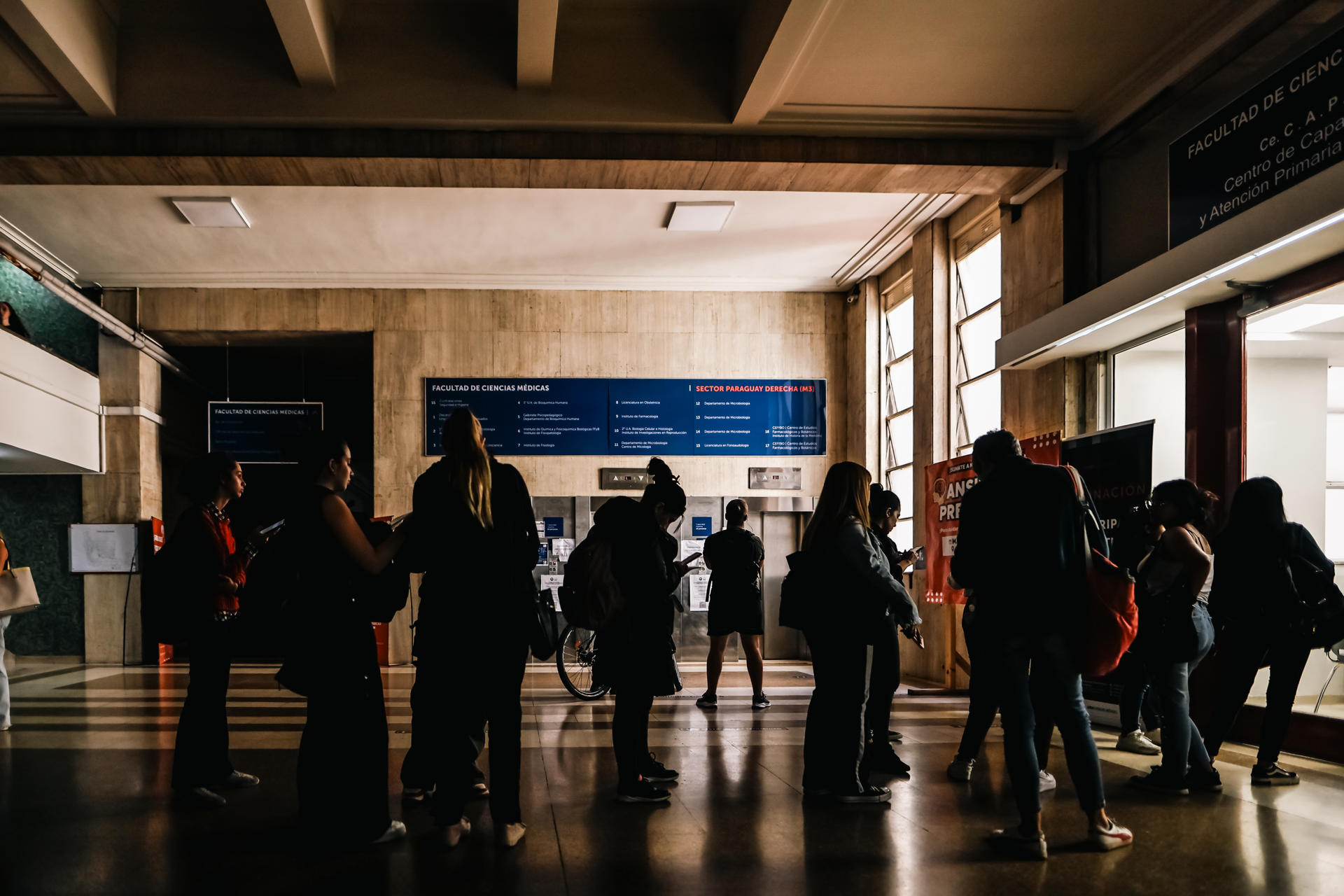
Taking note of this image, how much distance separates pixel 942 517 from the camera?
28.2ft

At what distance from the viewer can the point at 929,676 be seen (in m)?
10.0

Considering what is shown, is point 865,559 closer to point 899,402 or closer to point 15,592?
point 15,592

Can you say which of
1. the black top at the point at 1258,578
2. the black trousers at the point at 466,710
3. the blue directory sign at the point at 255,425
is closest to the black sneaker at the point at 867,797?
the black trousers at the point at 466,710

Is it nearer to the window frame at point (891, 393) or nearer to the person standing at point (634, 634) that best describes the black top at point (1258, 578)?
the person standing at point (634, 634)

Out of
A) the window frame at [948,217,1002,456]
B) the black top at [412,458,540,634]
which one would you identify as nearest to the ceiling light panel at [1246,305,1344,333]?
the window frame at [948,217,1002,456]

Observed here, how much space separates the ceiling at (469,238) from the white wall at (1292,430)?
3.78 metres

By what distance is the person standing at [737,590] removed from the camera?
299 inches

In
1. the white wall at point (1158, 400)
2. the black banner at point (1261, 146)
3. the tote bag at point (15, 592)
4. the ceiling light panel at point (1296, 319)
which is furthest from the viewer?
the white wall at point (1158, 400)

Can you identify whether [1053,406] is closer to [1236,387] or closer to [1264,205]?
[1236,387]

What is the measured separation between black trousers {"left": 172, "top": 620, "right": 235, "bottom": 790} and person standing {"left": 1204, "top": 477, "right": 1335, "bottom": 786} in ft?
14.2

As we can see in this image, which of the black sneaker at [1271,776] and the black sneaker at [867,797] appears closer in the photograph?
the black sneaker at [867,797]

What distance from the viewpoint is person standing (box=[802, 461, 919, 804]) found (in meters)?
4.17

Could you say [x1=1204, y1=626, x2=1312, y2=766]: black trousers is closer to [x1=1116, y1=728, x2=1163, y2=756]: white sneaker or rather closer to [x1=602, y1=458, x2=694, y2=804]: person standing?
[x1=1116, y1=728, x2=1163, y2=756]: white sneaker

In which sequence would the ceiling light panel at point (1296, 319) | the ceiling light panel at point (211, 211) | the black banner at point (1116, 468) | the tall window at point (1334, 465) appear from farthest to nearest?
the ceiling light panel at point (211, 211), the black banner at point (1116, 468), the tall window at point (1334, 465), the ceiling light panel at point (1296, 319)
